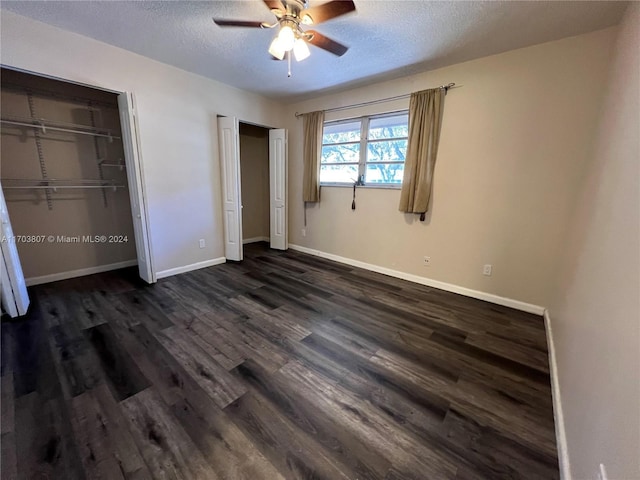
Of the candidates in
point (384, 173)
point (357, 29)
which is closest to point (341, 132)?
point (384, 173)

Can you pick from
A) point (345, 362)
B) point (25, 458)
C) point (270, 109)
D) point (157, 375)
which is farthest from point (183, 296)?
point (270, 109)

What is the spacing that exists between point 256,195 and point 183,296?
3.02m

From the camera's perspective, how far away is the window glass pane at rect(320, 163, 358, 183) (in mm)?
3854

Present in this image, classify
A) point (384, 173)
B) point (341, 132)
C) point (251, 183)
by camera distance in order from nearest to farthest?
point (384, 173) → point (341, 132) → point (251, 183)

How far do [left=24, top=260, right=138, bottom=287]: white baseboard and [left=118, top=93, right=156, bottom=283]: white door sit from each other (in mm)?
764

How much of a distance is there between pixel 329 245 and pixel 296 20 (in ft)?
9.91

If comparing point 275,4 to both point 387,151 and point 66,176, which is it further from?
point 66,176

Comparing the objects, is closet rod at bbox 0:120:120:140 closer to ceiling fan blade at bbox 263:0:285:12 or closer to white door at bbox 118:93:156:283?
white door at bbox 118:93:156:283

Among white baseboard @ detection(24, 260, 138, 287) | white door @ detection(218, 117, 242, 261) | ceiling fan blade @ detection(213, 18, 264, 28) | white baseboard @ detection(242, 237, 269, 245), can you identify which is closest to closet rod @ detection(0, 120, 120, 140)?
white door @ detection(218, 117, 242, 261)

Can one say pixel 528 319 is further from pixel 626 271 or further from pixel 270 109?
pixel 270 109

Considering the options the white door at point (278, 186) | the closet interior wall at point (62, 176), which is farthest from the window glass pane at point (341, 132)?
the closet interior wall at point (62, 176)

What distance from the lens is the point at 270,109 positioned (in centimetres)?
432

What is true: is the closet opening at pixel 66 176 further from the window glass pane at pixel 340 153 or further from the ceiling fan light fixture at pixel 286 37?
the window glass pane at pixel 340 153

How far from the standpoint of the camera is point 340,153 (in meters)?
3.98
